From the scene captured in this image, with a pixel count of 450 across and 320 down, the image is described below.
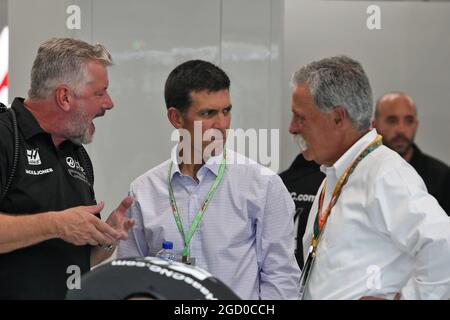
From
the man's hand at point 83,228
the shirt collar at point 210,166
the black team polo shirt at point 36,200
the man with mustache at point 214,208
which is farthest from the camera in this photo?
the shirt collar at point 210,166

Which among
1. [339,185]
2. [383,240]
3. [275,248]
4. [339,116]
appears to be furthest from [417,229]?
[275,248]

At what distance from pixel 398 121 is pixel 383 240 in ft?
8.96

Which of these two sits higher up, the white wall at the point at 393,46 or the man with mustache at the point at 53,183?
the white wall at the point at 393,46

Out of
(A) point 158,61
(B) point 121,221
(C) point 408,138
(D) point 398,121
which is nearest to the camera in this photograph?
(B) point 121,221

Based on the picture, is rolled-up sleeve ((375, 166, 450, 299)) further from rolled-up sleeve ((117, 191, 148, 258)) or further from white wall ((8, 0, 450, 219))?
white wall ((8, 0, 450, 219))

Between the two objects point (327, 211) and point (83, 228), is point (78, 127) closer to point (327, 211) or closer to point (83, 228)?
point (83, 228)

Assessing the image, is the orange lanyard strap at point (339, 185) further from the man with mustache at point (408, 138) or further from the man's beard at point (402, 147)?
the man's beard at point (402, 147)

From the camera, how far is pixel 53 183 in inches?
102

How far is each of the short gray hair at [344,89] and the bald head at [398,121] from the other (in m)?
2.29

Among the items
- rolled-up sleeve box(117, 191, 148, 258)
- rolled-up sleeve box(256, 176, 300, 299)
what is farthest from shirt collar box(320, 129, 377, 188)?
rolled-up sleeve box(117, 191, 148, 258)

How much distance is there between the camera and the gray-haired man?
211 centimetres

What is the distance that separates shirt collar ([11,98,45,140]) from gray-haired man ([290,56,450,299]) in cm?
89

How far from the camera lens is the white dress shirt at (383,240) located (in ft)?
6.86

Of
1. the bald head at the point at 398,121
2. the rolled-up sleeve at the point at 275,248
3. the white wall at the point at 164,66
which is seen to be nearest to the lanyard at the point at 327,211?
the rolled-up sleeve at the point at 275,248
